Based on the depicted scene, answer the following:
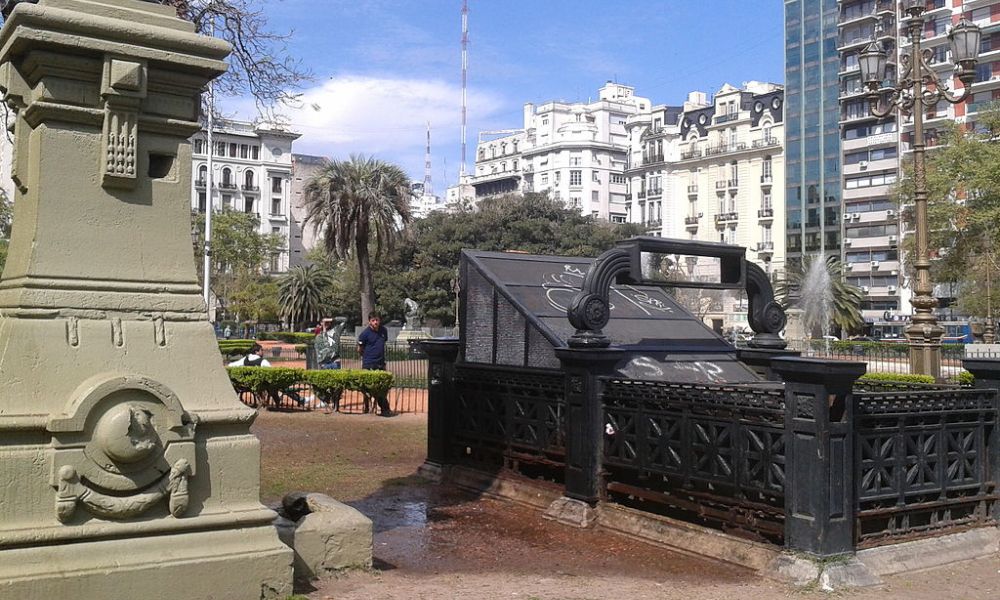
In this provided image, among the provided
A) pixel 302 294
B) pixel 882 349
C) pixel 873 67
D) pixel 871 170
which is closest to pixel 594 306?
pixel 873 67

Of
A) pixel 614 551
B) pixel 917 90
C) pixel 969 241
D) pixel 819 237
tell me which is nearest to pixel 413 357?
pixel 917 90

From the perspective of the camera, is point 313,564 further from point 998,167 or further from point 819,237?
point 819,237

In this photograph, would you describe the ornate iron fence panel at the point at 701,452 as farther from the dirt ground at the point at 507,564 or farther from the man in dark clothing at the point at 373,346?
the man in dark clothing at the point at 373,346

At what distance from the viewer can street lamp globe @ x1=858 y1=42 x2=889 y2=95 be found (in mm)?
15938

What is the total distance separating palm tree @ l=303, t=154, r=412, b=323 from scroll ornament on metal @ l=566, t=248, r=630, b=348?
29.9m

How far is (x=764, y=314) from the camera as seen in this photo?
8.90 metres

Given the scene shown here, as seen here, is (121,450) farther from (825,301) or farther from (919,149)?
(825,301)

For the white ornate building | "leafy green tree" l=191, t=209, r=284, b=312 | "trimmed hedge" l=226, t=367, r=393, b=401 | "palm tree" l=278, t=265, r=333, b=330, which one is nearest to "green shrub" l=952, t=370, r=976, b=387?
"trimmed hedge" l=226, t=367, r=393, b=401

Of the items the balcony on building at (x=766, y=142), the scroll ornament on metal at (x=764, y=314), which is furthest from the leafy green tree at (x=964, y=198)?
the balcony on building at (x=766, y=142)

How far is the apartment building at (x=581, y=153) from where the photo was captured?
110688 mm

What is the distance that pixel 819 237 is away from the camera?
76.7 m

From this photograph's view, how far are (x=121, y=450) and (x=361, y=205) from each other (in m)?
34.2

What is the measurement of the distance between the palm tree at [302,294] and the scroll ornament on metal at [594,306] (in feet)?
190

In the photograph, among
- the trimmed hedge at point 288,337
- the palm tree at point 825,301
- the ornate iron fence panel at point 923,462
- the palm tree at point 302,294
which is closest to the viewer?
the ornate iron fence panel at point 923,462
